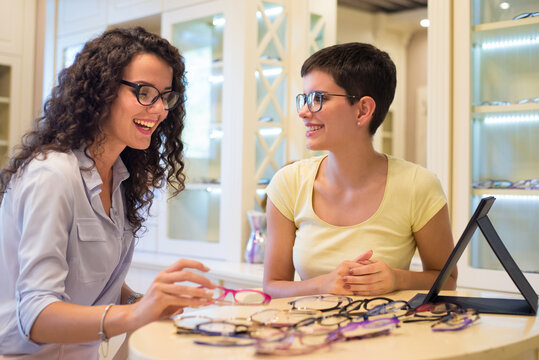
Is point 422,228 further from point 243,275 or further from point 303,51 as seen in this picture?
point 303,51

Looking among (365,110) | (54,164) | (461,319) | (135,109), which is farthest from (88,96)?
(461,319)

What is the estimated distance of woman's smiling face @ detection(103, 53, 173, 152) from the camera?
1.50 m

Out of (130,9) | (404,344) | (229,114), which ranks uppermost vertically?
(130,9)

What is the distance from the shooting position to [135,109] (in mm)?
1492

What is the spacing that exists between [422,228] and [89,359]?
37.2 inches

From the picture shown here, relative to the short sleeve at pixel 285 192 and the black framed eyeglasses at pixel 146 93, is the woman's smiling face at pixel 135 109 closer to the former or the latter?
the black framed eyeglasses at pixel 146 93

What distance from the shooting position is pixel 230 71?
3477 millimetres

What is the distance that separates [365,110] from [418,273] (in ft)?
1.58

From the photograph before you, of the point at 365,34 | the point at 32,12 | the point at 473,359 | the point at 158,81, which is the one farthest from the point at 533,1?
the point at 32,12

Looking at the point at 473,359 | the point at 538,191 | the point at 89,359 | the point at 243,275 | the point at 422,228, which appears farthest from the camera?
the point at 243,275

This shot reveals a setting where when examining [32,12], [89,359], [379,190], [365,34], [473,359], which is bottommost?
[89,359]

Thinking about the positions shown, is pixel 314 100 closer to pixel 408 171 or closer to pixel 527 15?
pixel 408 171

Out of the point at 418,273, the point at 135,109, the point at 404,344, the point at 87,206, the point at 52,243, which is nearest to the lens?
the point at 404,344

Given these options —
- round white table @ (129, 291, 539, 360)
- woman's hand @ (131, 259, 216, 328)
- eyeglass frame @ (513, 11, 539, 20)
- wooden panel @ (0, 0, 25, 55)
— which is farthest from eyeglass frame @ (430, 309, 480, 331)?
wooden panel @ (0, 0, 25, 55)
